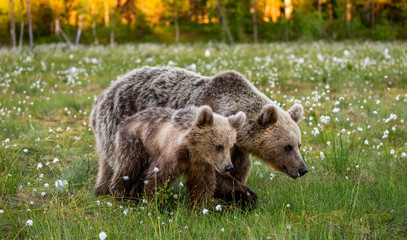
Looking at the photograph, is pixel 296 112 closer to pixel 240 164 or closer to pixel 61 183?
pixel 240 164

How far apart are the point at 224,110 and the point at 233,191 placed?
114 centimetres

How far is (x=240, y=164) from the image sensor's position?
543cm

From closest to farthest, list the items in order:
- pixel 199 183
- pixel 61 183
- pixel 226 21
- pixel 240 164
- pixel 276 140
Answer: pixel 199 183 < pixel 61 183 < pixel 276 140 < pixel 240 164 < pixel 226 21

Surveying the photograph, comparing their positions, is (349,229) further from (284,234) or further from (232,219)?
(232,219)

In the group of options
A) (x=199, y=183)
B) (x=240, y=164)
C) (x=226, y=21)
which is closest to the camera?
(x=199, y=183)

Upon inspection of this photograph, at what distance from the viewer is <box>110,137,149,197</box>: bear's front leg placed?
5.03 meters

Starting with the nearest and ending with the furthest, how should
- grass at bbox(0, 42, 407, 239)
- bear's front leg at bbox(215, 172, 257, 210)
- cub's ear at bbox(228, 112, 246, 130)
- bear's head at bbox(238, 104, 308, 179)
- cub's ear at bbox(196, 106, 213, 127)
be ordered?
grass at bbox(0, 42, 407, 239) < cub's ear at bbox(196, 106, 213, 127) < cub's ear at bbox(228, 112, 246, 130) < bear's front leg at bbox(215, 172, 257, 210) < bear's head at bbox(238, 104, 308, 179)

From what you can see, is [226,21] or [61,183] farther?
[226,21]

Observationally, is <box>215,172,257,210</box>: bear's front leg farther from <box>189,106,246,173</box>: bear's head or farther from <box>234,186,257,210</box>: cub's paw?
<box>189,106,246,173</box>: bear's head

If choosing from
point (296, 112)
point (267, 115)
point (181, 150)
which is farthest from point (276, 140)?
point (181, 150)

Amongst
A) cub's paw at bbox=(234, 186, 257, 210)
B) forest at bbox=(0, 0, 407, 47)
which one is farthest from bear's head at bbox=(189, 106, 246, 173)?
forest at bbox=(0, 0, 407, 47)

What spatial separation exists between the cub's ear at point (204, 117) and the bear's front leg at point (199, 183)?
Answer: 17.9 inches

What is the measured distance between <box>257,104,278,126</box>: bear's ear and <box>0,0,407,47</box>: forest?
117ft

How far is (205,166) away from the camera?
466 centimetres
